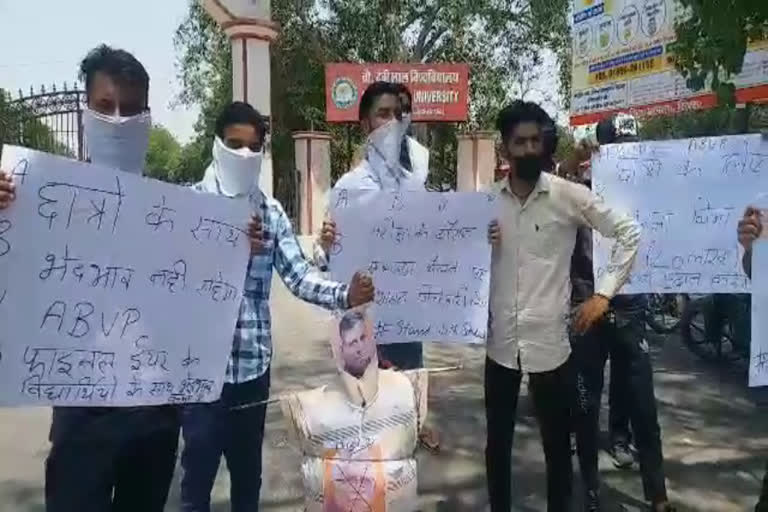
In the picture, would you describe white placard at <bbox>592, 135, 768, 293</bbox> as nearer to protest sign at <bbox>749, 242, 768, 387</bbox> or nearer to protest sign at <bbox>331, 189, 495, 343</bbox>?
protest sign at <bbox>749, 242, 768, 387</bbox>

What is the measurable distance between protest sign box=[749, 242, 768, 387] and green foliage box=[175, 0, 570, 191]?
57.9ft

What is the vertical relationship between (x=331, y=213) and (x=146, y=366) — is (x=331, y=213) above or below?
above

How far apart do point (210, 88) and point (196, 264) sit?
2234 centimetres

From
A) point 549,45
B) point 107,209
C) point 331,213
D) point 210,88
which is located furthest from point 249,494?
point 210,88

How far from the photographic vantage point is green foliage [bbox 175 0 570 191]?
2084 centimetres

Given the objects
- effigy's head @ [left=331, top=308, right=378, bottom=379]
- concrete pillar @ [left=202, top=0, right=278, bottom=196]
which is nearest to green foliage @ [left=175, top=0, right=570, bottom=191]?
concrete pillar @ [left=202, top=0, right=278, bottom=196]

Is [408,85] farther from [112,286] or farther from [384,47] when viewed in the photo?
[112,286]

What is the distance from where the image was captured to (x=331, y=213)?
9.78ft

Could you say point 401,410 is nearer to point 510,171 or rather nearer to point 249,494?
point 249,494

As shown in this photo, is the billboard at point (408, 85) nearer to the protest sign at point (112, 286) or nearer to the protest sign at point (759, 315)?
the protest sign at point (759, 315)

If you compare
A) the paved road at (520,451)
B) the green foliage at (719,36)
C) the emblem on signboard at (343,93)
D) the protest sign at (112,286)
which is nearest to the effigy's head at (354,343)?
the protest sign at (112,286)

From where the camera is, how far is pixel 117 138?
2.13 m

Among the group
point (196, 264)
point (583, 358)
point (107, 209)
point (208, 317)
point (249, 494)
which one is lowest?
point (249, 494)

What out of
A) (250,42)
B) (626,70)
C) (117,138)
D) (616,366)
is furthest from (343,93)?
(117,138)
